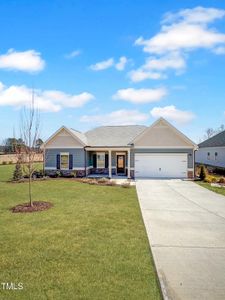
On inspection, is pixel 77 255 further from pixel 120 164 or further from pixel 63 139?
pixel 120 164

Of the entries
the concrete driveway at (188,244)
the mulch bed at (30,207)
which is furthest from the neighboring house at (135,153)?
the mulch bed at (30,207)

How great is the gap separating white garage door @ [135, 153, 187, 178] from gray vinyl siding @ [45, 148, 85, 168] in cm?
497

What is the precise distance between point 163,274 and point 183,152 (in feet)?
70.3

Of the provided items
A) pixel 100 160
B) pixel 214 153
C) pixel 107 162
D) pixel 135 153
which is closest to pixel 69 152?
pixel 100 160

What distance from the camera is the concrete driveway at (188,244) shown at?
5.45 meters

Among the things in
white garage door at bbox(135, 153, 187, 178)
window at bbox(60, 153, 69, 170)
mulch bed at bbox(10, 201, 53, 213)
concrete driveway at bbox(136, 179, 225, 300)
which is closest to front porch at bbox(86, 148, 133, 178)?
white garage door at bbox(135, 153, 187, 178)

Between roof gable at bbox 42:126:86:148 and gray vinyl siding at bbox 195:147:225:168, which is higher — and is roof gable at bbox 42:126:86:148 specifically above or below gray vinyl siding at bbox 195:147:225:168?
above

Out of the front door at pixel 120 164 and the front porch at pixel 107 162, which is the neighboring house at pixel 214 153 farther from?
the front porch at pixel 107 162

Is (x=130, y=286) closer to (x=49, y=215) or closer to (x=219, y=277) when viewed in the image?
(x=219, y=277)

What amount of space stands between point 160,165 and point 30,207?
1642 centimetres

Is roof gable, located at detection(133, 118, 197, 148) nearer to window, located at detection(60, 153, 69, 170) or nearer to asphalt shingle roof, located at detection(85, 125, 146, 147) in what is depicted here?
asphalt shingle roof, located at detection(85, 125, 146, 147)

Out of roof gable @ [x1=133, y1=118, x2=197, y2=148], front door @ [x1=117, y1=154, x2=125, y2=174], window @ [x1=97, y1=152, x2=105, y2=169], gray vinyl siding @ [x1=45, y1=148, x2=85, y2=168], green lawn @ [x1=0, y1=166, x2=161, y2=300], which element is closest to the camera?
green lawn @ [x1=0, y1=166, x2=161, y2=300]

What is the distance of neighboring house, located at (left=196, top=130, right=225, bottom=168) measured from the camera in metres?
34.9

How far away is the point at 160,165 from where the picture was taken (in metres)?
27.0
